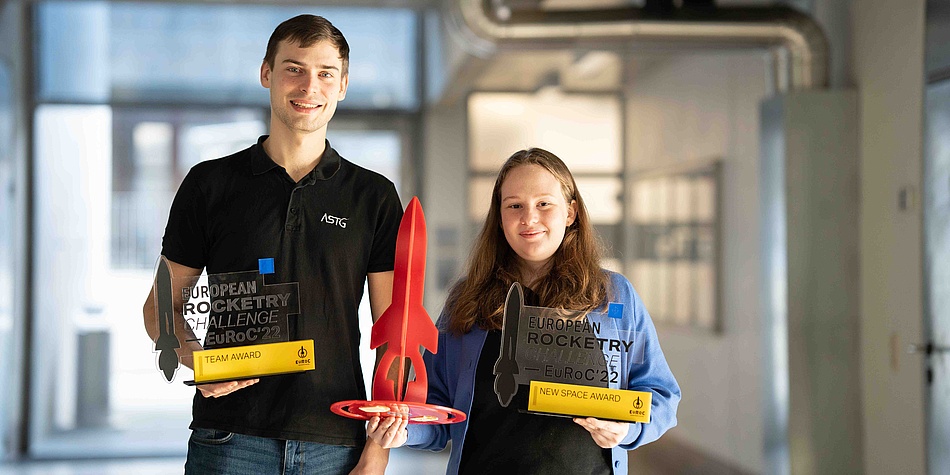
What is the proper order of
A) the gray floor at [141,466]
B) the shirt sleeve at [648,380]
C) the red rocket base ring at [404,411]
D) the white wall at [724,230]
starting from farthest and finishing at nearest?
the gray floor at [141,466]
the white wall at [724,230]
the shirt sleeve at [648,380]
the red rocket base ring at [404,411]

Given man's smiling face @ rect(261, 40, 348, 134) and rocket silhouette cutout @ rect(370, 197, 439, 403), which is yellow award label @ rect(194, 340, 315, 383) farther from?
man's smiling face @ rect(261, 40, 348, 134)

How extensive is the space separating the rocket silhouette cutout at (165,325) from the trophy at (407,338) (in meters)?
0.29

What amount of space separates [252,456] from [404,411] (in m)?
0.31

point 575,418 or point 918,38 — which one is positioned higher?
point 918,38

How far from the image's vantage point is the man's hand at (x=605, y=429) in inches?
64.9

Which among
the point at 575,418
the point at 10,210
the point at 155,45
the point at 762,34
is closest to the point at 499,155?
the point at 762,34

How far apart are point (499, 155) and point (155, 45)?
241 cm

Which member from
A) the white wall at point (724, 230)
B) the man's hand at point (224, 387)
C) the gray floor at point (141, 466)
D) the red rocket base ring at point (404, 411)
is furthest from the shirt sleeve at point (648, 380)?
the gray floor at point (141, 466)

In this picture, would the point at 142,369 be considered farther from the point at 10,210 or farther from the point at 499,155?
the point at 499,155

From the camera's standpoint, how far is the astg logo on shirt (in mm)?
1759

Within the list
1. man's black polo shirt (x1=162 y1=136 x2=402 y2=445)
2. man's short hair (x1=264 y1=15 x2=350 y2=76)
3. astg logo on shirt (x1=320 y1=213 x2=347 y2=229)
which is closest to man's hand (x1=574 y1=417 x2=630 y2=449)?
man's black polo shirt (x1=162 y1=136 x2=402 y2=445)

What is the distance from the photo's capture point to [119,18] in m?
6.07

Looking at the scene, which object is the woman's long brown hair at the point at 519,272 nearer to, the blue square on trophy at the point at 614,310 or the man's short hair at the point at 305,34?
the blue square on trophy at the point at 614,310

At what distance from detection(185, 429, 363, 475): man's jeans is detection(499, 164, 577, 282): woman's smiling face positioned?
20.6 inches
